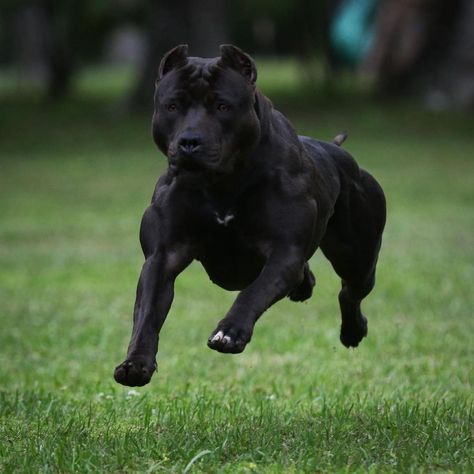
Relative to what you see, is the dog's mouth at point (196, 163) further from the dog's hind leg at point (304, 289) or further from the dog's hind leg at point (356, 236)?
the dog's hind leg at point (304, 289)

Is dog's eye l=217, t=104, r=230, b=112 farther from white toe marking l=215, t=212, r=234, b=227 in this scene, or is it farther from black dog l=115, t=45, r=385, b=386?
white toe marking l=215, t=212, r=234, b=227

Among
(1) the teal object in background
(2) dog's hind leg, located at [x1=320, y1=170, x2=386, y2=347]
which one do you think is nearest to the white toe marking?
(2) dog's hind leg, located at [x1=320, y1=170, x2=386, y2=347]

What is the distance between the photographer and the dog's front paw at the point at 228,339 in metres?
5.02

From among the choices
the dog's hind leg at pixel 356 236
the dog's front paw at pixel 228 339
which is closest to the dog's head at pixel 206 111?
the dog's front paw at pixel 228 339

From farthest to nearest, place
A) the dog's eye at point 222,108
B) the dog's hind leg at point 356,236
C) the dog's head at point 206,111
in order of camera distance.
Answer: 1. the dog's hind leg at point 356,236
2. the dog's eye at point 222,108
3. the dog's head at point 206,111

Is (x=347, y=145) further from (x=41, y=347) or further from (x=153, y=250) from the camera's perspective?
(x=153, y=250)

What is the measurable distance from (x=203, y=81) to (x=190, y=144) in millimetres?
316

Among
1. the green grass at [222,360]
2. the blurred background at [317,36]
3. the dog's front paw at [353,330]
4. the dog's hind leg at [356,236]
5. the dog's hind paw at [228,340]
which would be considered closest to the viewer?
the dog's hind paw at [228,340]

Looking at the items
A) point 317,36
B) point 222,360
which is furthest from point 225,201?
point 317,36

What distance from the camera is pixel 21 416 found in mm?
6457

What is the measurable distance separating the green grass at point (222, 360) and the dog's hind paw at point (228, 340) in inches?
17.9

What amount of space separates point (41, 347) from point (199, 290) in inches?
127

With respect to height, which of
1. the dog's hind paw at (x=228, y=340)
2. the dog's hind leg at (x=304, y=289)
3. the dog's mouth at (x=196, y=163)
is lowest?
the dog's hind leg at (x=304, y=289)

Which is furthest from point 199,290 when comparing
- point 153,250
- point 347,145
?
point 347,145
